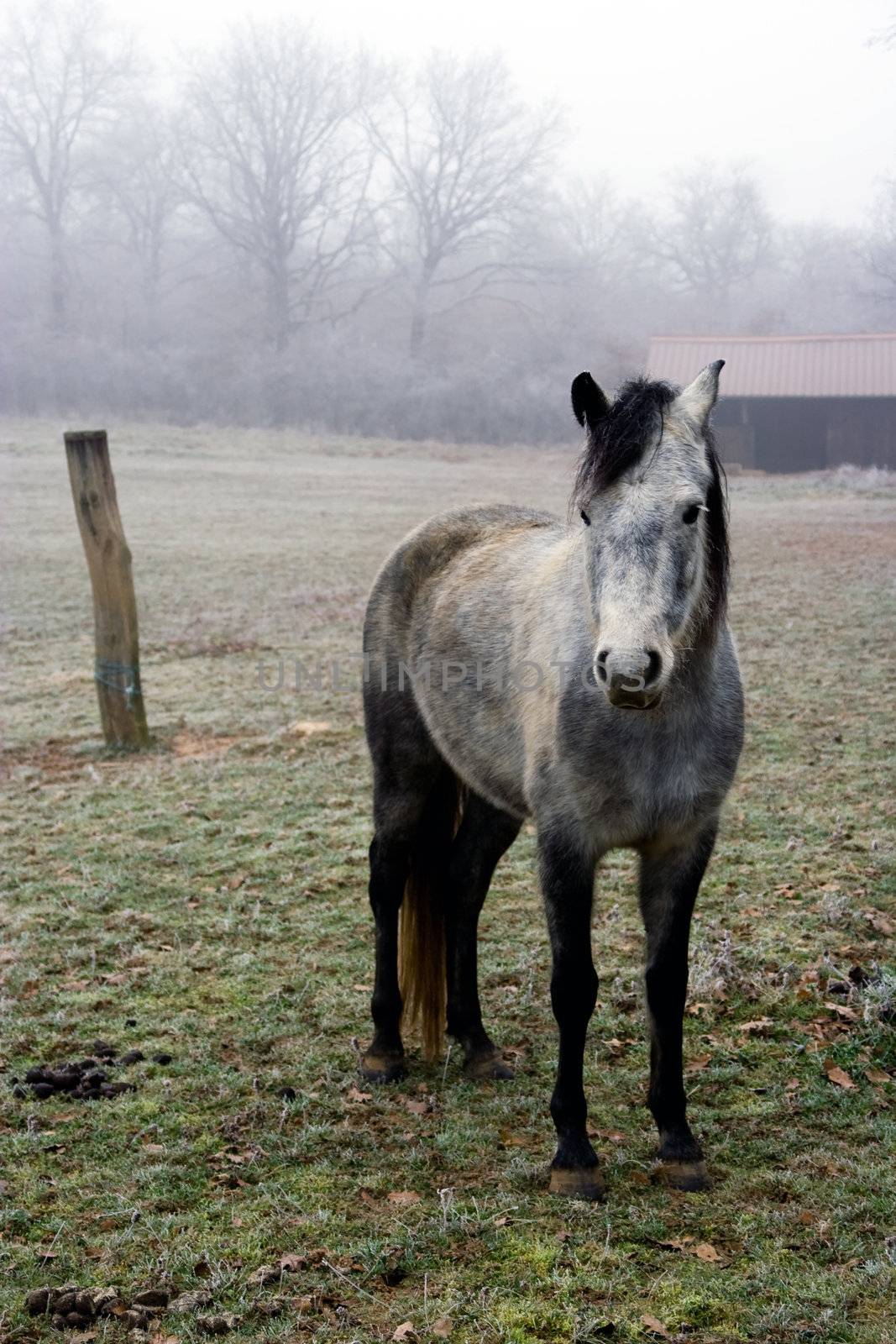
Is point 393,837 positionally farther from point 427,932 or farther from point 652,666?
point 652,666

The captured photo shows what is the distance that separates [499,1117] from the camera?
3.24m

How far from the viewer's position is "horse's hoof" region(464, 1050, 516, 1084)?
11.4ft

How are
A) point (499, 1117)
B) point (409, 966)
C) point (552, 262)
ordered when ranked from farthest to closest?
point (552, 262)
point (409, 966)
point (499, 1117)

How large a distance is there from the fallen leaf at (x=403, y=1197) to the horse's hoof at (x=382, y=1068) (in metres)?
0.61

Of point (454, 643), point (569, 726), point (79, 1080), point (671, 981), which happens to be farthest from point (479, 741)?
point (79, 1080)

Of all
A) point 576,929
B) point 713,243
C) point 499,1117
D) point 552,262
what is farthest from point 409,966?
point 713,243

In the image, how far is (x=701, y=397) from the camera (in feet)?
8.64

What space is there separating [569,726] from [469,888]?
44.3 inches

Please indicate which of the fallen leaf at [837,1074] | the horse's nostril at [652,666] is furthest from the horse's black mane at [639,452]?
the fallen leaf at [837,1074]

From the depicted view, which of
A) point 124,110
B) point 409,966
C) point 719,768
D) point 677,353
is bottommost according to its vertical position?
point 409,966

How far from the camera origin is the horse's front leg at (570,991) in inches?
109

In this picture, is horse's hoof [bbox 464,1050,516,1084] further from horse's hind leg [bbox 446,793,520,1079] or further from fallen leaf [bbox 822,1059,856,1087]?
fallen leaf [bbox 822,1059,856,1087]

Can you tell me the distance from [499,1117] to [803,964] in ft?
4.50

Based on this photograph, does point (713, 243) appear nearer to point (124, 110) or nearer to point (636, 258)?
point (636, 258)
